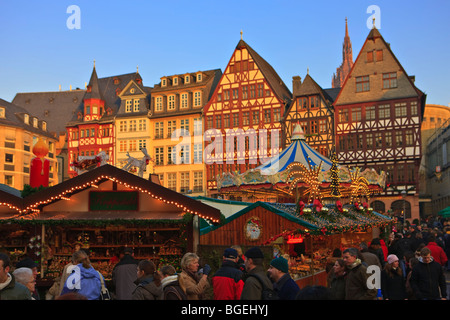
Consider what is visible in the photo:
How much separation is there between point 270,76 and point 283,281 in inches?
1551

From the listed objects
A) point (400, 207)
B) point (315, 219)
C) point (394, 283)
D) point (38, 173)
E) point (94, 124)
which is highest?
point (94, 124)

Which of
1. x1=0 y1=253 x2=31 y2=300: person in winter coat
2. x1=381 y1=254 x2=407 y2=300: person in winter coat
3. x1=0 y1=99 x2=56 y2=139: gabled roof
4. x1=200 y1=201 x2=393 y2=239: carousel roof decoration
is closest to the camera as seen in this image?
x1=0 y1=253 x2=31 y2=300: person in winter coat

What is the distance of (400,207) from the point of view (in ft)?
125

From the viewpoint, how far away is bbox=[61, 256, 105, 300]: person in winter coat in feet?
21.2

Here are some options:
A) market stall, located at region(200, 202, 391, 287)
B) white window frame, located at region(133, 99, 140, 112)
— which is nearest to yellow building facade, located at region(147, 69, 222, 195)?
white window frame, located at region(133, 99, 140, 112)

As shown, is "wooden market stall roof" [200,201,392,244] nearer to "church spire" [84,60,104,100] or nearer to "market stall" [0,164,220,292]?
"market stall" [0,164,220,292]

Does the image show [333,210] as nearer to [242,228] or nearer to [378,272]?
[242,228]

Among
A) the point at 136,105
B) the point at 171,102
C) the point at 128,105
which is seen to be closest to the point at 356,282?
the point at 171,102

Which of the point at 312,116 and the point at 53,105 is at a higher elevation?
the point at 53,105

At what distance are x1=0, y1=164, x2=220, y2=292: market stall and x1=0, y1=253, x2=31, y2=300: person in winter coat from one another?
771cm

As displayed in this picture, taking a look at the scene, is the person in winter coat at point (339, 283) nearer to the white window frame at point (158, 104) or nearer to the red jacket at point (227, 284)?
the red jacket at point (227, 284)

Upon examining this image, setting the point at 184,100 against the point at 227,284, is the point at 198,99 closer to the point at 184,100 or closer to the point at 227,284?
the point at 184,100

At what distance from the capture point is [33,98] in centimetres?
6069

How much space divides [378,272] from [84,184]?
8024 millimetres
